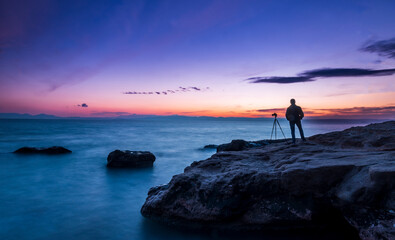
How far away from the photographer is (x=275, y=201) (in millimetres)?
5934

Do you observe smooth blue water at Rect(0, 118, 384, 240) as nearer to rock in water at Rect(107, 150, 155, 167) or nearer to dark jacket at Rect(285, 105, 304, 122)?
rock in water at Rect(107, 150, 155, 167)

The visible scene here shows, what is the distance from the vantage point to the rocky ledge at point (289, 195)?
484 centimetres

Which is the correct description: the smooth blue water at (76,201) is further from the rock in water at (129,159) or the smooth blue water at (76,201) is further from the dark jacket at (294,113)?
the dark jacket at (294,113)

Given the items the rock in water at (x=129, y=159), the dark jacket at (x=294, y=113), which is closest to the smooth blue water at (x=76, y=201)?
the rock in water at (x=129, y=159)

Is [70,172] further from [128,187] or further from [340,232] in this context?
[340,232]

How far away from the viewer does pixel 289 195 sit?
5.89 m

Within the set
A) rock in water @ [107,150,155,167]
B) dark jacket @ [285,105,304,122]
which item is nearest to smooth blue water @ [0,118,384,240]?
rock in water @ [107,150,155,167]

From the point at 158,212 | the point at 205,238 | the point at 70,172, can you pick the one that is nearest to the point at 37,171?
the point at 70,172

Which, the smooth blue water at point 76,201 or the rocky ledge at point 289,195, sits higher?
the rocky ledge at point 289,195

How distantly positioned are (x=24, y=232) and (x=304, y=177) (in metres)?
7.76

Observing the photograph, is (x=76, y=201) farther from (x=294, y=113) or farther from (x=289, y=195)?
(x=294, y=113)

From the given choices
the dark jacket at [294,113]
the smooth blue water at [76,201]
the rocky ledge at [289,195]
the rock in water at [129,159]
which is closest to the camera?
the rocky ledge at [289,195]

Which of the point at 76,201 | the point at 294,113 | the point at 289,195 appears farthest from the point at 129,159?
the point at 289,195

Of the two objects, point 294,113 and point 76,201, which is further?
point 294,113
